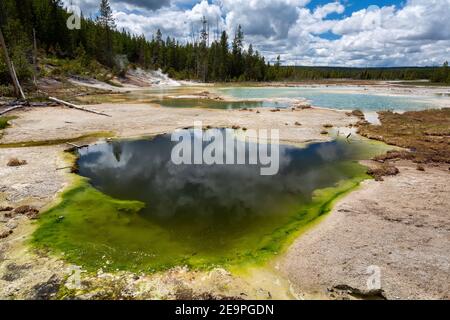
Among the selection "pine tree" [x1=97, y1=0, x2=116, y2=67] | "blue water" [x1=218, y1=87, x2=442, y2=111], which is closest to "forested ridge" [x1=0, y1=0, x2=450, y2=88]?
"pine tree" [x1=97, y1=0, x2=116, y2=67]

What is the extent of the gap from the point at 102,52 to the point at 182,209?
95.5m

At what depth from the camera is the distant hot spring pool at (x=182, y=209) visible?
9.45m

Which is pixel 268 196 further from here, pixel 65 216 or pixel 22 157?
pixel 22 157

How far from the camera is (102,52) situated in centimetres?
9462

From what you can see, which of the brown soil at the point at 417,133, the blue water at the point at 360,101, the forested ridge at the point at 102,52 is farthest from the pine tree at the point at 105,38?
the brown soil at the point at 417,133

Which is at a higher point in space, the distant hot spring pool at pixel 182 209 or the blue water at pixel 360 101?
the blue water at pixel 360 101

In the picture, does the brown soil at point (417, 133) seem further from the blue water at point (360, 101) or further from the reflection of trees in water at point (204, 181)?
the blue water at point (360, 101)

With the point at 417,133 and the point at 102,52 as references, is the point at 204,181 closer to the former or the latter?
the point at 417,133

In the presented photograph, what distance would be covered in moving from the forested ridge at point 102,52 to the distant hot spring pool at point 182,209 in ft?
114

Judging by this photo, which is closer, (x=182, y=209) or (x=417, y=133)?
(x=182, y=209)

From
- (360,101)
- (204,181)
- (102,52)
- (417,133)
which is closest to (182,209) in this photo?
(204,181)

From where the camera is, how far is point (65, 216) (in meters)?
11.6
